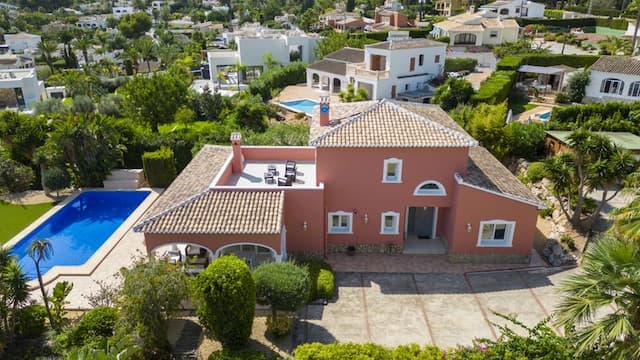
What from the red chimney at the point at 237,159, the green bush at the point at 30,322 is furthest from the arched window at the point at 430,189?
the green bush at the point at 30,322

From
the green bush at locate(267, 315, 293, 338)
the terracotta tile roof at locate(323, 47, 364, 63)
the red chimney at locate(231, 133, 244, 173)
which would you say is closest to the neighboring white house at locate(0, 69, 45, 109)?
the terracotta tile roof at locate(323, 47, 364, 63)

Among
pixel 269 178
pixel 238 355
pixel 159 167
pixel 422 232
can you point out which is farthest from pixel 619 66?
pixel 238 355

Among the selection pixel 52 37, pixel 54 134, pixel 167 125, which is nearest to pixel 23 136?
pixel 54 134

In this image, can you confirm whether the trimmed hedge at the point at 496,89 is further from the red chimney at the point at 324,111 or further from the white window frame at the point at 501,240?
the red chimney at the point at 324,111

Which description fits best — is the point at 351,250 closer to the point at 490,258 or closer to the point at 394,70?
the point at 490,258

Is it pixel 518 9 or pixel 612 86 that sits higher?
pixel 518 9

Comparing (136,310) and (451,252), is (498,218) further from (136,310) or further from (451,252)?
(136,310)
